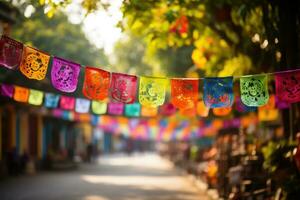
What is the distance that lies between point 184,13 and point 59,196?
24.1 ft

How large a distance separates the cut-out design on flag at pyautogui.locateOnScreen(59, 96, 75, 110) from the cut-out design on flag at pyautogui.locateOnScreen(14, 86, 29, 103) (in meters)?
1.95

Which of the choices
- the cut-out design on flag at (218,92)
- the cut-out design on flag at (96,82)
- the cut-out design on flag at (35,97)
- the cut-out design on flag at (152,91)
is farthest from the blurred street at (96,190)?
the cut-out design on flag at (218,92)

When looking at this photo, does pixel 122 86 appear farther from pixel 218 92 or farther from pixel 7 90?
pixel 7 90

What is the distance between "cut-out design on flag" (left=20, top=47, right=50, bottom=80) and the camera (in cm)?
1075

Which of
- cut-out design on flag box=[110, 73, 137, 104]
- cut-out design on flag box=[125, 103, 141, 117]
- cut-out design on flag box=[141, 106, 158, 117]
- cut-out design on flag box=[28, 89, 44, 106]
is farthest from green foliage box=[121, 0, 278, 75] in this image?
cut-out design on flag box=[141, 106, 158, 117]

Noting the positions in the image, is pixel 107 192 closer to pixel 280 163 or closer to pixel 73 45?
pixel 280 163

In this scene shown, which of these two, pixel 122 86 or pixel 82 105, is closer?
pixel 122 86

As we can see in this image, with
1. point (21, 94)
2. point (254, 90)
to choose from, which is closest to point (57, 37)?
point (21, 94)

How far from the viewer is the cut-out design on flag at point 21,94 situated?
1574cm

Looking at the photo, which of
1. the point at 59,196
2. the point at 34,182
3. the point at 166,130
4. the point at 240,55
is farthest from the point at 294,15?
the point at 166,130

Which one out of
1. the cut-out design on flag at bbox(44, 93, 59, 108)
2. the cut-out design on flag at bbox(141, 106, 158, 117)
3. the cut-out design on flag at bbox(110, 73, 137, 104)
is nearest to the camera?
the cut-out design on flag at bbox(110, 73, 137, 104)

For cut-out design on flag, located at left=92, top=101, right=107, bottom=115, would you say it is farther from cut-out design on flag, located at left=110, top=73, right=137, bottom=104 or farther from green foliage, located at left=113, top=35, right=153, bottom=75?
green foliage, located at left=113, top=35, right=153, bottom=75

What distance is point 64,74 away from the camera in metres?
11.4

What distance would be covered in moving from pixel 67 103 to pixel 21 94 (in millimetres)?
2442
